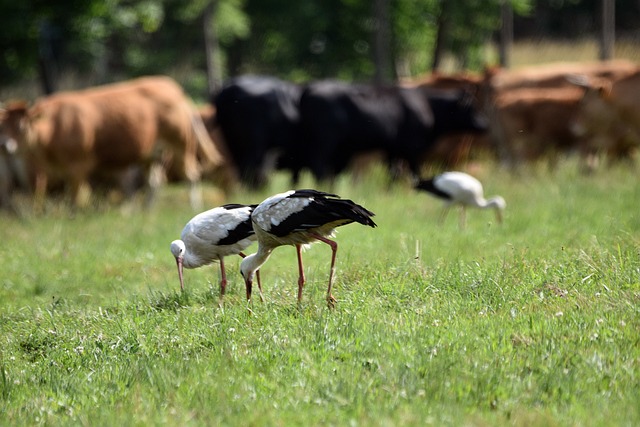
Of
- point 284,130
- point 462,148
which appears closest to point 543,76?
point 462,148

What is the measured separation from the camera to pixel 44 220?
16062 millimetres

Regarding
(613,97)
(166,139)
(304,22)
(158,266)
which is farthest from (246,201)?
(304,22)

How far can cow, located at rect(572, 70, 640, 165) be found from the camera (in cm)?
1881

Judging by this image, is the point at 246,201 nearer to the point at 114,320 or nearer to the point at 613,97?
the point at 613,97

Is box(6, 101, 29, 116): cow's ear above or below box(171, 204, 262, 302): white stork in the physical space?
below

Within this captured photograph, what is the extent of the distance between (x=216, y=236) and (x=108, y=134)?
10272 mm

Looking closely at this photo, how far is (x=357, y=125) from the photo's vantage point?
1942 centimetres

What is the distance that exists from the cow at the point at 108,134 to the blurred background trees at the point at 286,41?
6616 millimetres

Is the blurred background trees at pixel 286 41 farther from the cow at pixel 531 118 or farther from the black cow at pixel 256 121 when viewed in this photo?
the cow at pixel 531 118

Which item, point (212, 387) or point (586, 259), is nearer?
point (212, 387)

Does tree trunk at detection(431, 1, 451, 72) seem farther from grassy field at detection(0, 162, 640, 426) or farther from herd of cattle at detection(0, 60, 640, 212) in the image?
grassy field at detection(0, 162, 640, 426)

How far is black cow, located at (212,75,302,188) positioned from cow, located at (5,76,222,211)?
0.61 m

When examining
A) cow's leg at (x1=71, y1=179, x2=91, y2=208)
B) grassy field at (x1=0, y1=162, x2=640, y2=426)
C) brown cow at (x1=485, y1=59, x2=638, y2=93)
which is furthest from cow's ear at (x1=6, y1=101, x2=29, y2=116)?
brown cow at (x1=485, y1=59, x2=638, y2=93)

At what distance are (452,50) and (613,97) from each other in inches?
719
